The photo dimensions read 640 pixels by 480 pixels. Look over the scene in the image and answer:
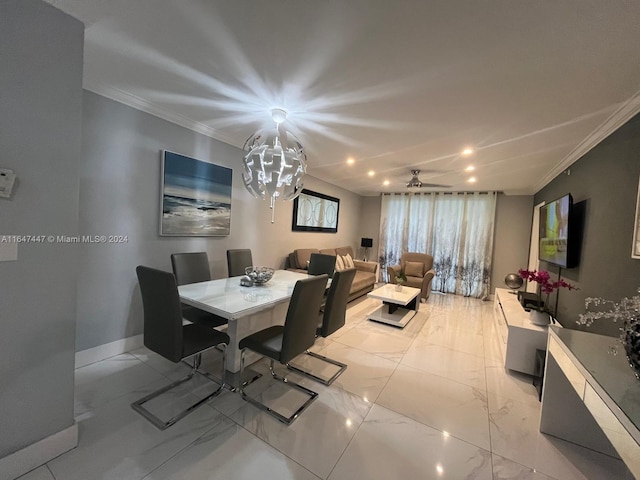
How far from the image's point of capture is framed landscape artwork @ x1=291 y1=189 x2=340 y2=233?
15.3ft

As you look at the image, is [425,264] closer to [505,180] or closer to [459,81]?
[505,180]

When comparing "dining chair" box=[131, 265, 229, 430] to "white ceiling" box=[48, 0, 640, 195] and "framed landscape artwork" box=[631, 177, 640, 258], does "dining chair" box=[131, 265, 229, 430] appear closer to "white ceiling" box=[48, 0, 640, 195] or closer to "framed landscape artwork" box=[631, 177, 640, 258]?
"white ceiling" box=[48, 0, 640, 195]

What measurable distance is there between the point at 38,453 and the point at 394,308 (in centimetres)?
366

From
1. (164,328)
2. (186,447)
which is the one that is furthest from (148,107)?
(186,447)

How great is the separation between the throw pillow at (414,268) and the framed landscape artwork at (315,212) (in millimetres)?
1857

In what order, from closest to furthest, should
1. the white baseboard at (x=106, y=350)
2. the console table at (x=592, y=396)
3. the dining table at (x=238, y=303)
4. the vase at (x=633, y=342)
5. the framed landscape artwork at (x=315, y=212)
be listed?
the console table at (x=592, y=396) → the vase at (x=633, y=342) → the dining table at (x=238, y=303) → the white baseboard at (x=106, y=350) → the framed landscape artwork at (x=315, y=212)

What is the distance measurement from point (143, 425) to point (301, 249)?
3308 mm

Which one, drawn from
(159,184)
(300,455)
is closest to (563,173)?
(300,455)

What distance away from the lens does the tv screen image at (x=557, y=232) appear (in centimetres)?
253

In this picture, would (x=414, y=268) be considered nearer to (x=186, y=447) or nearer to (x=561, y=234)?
(x=561, y=234)

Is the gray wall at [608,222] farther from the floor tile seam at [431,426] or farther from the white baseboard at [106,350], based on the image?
the white baseboard at [106,350]

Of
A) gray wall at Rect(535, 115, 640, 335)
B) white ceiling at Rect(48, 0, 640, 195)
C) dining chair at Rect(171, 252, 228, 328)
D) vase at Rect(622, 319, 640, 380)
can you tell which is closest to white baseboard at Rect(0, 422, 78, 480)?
dining chair at Rect(171, 252, 228, 328)

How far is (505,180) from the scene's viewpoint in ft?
14.7

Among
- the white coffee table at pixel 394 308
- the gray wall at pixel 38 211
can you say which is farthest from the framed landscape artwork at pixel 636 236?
the gray wall at pixel 38 211
